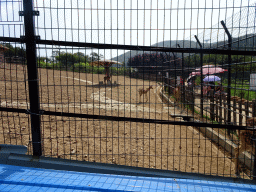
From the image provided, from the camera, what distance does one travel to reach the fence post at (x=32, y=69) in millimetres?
2804

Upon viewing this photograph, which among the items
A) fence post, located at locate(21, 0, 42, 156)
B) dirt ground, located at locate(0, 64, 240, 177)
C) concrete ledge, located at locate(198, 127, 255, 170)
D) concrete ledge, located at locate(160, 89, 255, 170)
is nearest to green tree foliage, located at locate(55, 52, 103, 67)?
dirt ground, located at locate(0, 64, 240, 177)

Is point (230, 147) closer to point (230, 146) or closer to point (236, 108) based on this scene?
point (230, 146)

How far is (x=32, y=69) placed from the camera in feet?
9.53

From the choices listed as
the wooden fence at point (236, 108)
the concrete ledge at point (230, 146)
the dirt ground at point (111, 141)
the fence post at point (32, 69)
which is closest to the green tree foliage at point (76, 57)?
the dirt ground at point (111, 141)

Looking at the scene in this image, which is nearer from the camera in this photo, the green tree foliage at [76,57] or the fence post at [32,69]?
the fence post at [32,69]

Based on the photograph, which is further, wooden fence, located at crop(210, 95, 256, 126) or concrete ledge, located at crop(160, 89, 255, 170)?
wooden fence, located at crop(210, 95, 256, 126)

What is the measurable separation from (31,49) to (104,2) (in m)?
1.17

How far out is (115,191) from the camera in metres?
2.35

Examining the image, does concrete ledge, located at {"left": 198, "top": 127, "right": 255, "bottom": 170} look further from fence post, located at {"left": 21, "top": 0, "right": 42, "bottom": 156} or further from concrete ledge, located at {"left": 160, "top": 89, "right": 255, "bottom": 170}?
fence post, located at {"left": 21, "top": 0, "right": 42, "bottom": 156}

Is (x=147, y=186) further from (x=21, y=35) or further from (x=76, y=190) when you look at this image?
(x=21, y=35)

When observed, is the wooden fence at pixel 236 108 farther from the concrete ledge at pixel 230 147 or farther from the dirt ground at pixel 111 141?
the dirt ground at pixel 111 141

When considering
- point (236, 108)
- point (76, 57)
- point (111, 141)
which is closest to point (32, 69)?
point (76, 57)

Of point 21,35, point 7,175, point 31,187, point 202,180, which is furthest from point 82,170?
point 21,35

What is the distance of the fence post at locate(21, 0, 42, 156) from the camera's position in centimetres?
280
